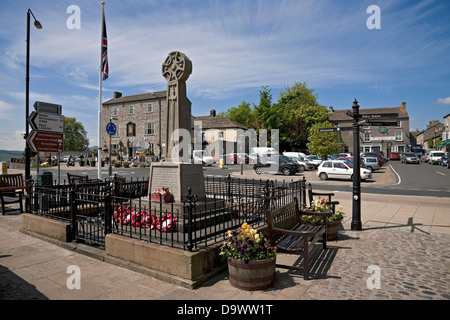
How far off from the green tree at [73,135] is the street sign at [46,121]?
3655 inches

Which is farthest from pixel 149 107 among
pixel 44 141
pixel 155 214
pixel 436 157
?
pixel 155 214

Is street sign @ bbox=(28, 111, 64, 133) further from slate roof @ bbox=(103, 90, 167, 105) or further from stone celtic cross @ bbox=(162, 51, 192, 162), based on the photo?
slate roof @ bbox=(103, 90, 167, 105)

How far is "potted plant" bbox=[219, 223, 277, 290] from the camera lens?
13.3ft

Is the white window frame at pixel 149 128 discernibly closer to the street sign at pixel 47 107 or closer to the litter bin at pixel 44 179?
the litter bin at pixel 44 179

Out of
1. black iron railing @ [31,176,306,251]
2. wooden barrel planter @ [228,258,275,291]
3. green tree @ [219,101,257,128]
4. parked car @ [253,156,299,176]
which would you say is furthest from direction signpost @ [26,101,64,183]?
green tree @ [219,101,257,128]

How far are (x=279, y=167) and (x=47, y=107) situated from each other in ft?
70.6

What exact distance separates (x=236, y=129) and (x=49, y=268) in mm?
50794

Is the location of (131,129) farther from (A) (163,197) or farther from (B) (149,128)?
(A) (163,197)

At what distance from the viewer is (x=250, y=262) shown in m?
4.06

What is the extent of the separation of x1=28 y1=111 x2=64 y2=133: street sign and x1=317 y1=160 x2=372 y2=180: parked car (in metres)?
19.6

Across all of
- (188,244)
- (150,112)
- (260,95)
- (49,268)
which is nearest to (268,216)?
(188,244)
